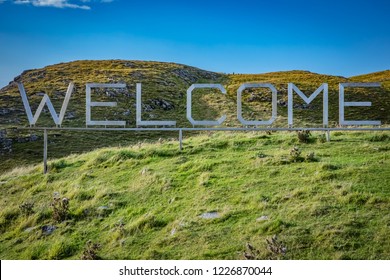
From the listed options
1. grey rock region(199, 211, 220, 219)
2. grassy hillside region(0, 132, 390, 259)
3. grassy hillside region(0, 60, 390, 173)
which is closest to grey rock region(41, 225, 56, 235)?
grassy hillside region(0, 132, 390, 259)

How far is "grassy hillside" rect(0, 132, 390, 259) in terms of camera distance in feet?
30.1

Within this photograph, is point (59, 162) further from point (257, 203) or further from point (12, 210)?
point (257, 203)

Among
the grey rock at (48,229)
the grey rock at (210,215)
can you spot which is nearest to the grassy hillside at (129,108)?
the grey rock at (48,229)

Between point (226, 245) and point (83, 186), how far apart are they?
7.49 metres

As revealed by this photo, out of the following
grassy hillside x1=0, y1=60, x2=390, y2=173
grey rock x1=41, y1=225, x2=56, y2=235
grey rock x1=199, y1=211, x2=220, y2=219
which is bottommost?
grey rock x1=41, y1=225, x2=56, y2=235

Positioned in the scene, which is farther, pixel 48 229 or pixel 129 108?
pixel 129 108

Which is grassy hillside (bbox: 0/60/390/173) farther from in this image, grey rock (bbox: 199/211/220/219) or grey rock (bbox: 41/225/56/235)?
grey rock (bbox: 199/211/220/219)

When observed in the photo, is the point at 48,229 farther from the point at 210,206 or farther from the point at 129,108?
the point at 129,108

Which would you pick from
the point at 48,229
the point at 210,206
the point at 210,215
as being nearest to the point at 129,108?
the point at 48,229

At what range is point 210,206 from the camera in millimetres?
11562

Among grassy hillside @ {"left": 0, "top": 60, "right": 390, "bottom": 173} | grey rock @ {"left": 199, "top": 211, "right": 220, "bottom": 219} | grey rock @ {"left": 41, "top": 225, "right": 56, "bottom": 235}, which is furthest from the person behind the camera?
grassy hillside @ {"left": 0, "top": 60, "right": 390, "bottom": 173}

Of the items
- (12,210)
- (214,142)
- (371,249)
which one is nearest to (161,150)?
(214,142)

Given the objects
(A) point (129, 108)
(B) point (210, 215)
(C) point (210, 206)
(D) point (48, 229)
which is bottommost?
(D) point (48, 229)

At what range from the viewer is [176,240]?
9922 millimetres
